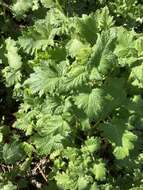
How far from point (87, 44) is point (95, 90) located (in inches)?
20.6

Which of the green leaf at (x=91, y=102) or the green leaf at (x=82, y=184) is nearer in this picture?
the green leaf at (x=91, y=102)

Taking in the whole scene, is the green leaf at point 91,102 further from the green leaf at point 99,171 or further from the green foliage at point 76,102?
the green leaf at point 99,171

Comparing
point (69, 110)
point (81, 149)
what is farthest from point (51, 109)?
point (81, 149)

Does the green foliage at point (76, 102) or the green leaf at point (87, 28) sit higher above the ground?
the green leaf at point (87, 28)

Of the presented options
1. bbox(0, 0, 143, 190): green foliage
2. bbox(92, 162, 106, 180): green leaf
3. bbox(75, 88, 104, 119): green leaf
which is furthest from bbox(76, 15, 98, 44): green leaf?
bbox(92, 162, 106, 180): green leaf

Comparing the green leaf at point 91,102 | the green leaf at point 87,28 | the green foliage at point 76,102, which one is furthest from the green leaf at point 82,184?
the green leaf at point 87,28

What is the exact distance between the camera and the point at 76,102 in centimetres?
301

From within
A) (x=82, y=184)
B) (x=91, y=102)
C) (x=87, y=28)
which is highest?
(x=87, y=28)

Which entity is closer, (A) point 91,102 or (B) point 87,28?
(A) point 91,102

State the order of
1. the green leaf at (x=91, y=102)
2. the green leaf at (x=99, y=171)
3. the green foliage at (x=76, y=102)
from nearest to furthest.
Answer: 1. the green leaf at (x=91, y=102)
2. the green foliage at (x=76, y=102)
3. the green leaf at (x=99, y=171)

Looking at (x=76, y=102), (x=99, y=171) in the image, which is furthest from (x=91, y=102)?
(x=99, y=171)

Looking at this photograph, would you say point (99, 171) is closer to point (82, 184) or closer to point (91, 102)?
point (82, 184)

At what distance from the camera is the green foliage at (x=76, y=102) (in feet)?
10.0

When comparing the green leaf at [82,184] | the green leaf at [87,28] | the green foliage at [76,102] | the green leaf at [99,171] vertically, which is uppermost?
the green leaf at [87,28]
